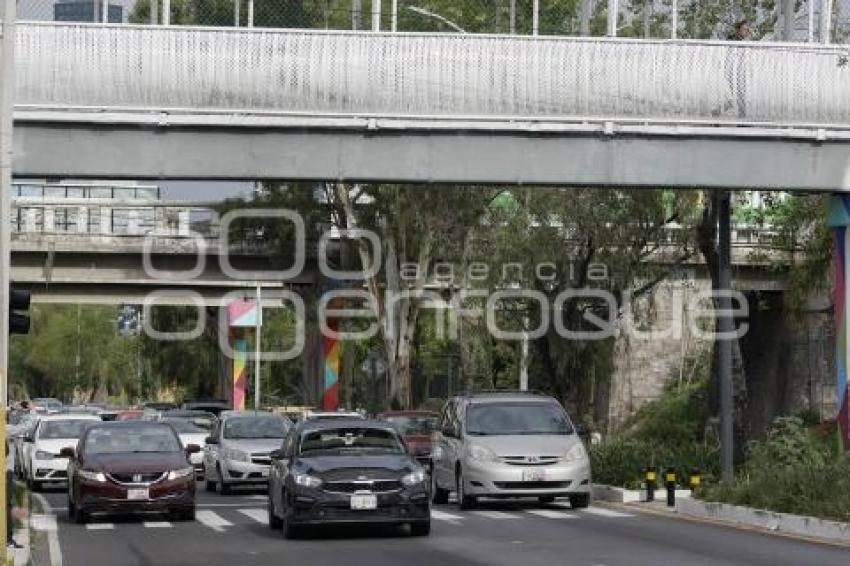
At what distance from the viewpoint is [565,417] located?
30.9m

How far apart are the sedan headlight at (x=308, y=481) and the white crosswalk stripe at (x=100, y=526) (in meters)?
4.56

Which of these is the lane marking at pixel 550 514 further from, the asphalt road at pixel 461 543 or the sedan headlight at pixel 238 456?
the sedan headlight at pixel 238 456

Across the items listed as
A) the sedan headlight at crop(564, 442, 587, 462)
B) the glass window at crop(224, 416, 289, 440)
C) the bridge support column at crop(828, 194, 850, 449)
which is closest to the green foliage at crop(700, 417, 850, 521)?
the sedan headlight at crop(564, 442, 587, 462)

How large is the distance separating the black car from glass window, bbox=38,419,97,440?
14999 mm

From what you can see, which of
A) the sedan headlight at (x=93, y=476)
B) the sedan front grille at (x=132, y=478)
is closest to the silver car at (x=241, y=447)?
the sedan front grille at (x=132, y=478)

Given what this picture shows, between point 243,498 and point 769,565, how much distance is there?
17540 millimetres

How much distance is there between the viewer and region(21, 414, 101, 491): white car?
38375 mm

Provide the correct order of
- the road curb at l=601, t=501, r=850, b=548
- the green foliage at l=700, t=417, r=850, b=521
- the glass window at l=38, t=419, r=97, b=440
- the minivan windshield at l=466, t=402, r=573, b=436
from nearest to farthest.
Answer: the road curb at l=601, t=501, r=850, b=548 → the green foliage at l=700, t=417, r=850, b=521 → the minivan windshield at l=466, t=402, r=573, b=436 → the glass window at l=38, t=419, r=97, b=440

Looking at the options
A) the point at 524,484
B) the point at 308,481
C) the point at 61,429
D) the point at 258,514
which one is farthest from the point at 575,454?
the point at 61,429

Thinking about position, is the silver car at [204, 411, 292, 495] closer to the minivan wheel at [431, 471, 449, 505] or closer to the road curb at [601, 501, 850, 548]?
the minivan wheel at [431, 471, 449, 505]

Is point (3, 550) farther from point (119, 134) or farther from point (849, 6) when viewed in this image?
point (849, 6)

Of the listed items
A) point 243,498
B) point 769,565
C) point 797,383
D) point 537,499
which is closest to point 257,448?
point 243,498

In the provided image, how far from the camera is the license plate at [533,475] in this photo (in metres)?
29.5

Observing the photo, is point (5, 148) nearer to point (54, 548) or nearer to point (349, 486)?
point (54, 548)
